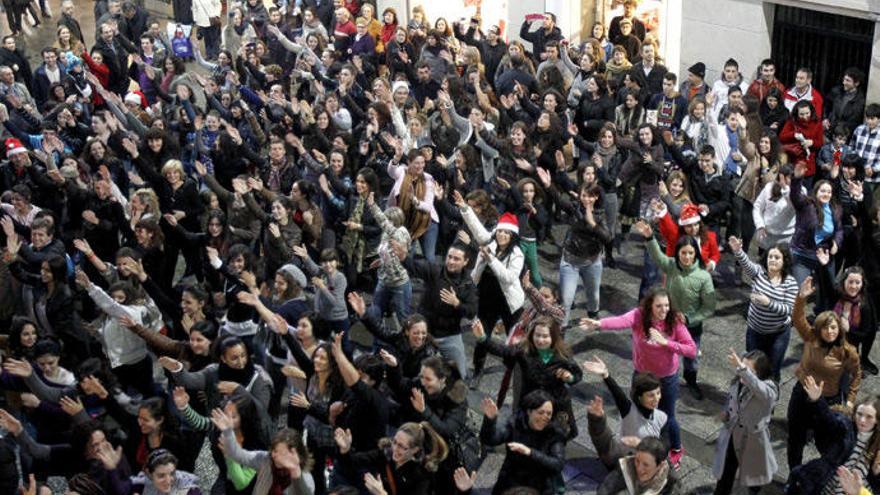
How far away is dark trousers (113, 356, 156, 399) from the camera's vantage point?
32.6 feet

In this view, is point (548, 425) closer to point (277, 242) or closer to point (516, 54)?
point (277, 242)

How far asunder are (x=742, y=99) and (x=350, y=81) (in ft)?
16.8

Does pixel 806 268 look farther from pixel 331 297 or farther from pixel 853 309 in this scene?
pixel 331 297

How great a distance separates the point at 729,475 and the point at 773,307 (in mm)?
1625

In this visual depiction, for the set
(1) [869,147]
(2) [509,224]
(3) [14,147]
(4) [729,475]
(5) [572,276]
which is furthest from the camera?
(3) [14,147]

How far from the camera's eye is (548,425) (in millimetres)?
8039

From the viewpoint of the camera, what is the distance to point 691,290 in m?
10.2

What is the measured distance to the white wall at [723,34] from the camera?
17109mm

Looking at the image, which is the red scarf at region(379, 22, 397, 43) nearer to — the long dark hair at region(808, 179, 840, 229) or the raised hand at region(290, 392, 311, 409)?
the long dark hair at region(808, 179, 840, 229)

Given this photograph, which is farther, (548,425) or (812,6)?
(812,6)

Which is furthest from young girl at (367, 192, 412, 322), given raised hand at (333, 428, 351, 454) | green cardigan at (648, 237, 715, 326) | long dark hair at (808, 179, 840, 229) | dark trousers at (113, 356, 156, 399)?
long dark hair at (808, 179, 840, 229)

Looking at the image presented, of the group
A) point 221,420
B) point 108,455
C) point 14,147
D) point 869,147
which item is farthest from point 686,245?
point 14,147


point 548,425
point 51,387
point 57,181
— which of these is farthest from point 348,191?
point 548,425

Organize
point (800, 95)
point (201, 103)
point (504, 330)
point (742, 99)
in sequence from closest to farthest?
point (504, 330) < point (742, 99) < point (800, 95) < point (201, 103)
